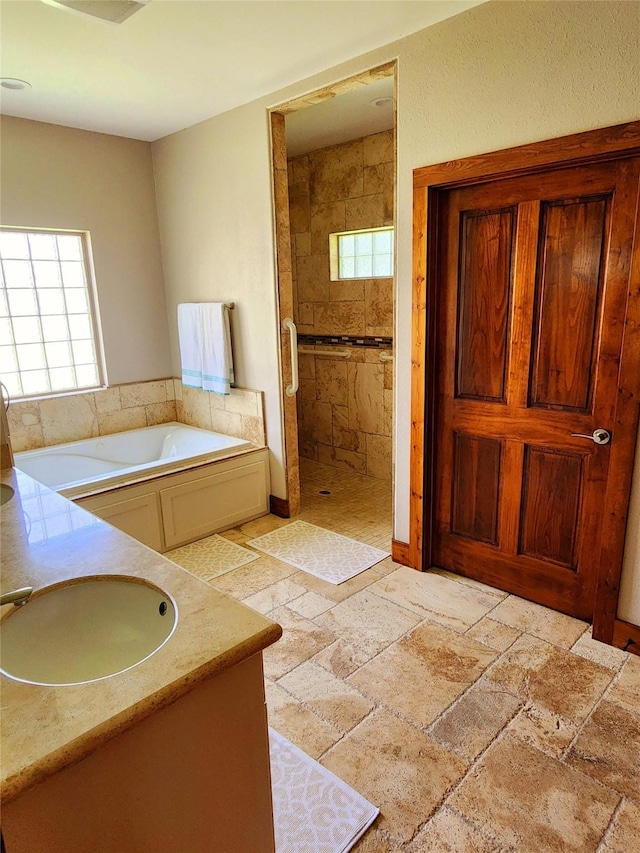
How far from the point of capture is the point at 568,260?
2.27 m

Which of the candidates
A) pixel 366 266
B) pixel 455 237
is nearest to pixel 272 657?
pixel 455 237

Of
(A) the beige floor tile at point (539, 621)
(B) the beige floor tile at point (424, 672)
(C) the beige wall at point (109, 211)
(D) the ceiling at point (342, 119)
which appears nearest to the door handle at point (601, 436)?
(A) the beige floor tile at point (539, 621)

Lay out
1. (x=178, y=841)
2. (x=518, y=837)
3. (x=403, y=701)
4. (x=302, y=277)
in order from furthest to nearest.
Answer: (x=302, y=277), (x=403, y=701), (x=518, y=837), (x=178, y=841)

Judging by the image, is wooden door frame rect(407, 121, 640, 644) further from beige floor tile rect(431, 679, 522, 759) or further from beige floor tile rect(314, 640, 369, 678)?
beige floor tile rect(314, 640, 369, 678)

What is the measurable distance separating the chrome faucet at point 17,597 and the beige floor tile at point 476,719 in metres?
1.46

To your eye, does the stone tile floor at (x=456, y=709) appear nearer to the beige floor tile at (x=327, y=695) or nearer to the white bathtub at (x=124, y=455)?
the beige floor tile at (x=327, y=695)

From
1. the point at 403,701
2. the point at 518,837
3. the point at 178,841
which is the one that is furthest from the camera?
the point at 403,701

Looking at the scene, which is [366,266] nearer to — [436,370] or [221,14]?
[436,370]

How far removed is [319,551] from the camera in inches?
128

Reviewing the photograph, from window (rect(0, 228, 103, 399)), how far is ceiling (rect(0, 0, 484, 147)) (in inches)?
33.2

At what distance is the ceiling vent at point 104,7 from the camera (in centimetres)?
197

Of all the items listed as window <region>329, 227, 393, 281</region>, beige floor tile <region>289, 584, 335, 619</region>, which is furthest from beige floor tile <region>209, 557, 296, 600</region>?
window <region>329, 227, 393, 281</region>

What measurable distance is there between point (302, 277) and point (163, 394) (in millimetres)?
1624

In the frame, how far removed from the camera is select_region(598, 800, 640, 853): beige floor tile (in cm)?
148
